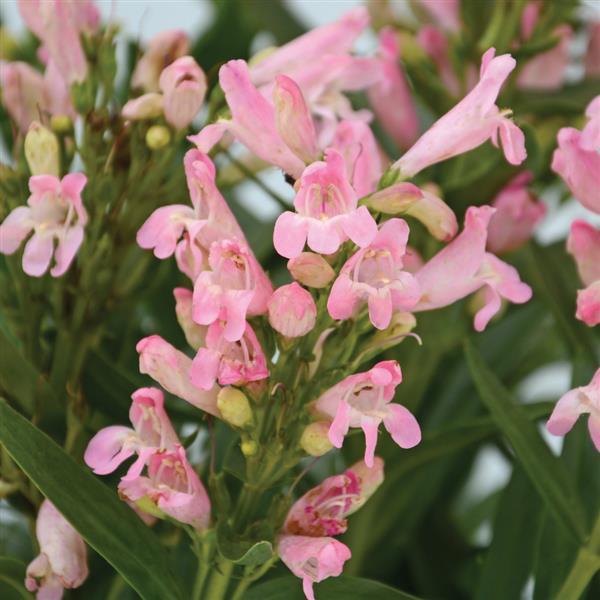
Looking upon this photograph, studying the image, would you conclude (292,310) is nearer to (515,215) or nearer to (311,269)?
(311,269)

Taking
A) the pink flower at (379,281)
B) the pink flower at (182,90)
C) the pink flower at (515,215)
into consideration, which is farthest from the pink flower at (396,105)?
the pink flower at (379,281)

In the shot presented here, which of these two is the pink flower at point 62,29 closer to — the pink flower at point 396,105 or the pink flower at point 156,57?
the pink flower at point 156,57

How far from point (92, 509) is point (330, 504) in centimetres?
9

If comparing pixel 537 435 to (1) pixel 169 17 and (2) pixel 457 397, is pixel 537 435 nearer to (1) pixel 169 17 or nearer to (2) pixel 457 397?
(2) pixel 457 397

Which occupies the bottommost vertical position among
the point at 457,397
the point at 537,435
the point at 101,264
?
the point at 457,397

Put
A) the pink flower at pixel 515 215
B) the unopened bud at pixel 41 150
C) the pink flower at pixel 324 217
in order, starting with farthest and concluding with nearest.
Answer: the pink flower at pixel 515 215
the unopened bud at pixel 41 150
the pink flower at pixel 324 217

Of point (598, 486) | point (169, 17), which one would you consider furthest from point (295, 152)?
point (169, 17)

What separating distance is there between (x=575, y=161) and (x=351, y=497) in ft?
0.53

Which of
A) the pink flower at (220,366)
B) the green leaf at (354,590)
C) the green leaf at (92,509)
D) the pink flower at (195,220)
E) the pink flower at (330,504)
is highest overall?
the pink flower at (195,220)

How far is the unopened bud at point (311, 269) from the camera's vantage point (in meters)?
0.42

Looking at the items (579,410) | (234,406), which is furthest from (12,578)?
(579,410)

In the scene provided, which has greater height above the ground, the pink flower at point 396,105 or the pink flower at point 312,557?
the pink flower at point 312,557

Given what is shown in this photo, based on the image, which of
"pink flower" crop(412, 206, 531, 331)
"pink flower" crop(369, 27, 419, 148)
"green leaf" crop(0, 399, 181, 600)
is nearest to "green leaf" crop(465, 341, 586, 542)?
"pink flower" crop(412, 206, 531, 331)

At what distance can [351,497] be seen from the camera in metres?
A: 0.46
